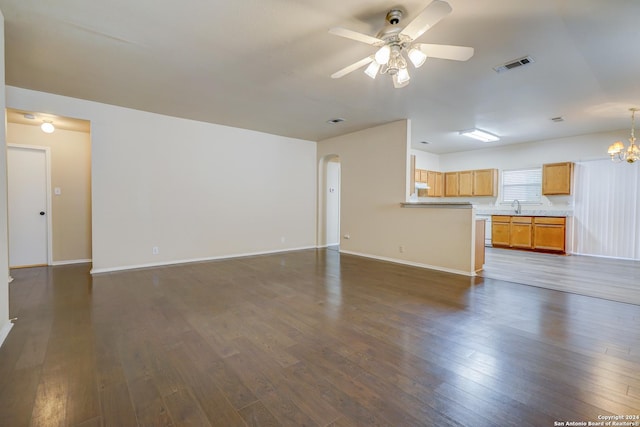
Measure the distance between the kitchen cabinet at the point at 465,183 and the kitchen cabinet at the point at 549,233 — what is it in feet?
6.01

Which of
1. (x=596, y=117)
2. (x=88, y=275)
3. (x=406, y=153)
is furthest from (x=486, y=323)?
(x=88, y=275)

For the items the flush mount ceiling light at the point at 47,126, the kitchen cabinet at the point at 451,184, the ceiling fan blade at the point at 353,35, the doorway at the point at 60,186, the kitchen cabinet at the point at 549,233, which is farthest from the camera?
the kitchen cabinet at the point at 451,184

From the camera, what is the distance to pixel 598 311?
2.94 meters

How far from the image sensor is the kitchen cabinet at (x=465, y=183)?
318 inches

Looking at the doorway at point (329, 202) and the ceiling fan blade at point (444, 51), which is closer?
the ceiling fan blade at point (444, 51)

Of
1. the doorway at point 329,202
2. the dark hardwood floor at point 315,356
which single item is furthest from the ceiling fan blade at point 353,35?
the doorway at point 329,202

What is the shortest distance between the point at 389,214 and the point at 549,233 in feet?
13.5

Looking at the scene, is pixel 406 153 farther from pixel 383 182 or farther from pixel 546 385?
pixel 546 385

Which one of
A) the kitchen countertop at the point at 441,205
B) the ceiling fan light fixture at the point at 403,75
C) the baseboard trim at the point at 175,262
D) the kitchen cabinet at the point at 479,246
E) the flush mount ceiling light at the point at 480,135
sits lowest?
the baseboard trim at the point at 175,262

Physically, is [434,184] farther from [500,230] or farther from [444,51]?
[444,51]

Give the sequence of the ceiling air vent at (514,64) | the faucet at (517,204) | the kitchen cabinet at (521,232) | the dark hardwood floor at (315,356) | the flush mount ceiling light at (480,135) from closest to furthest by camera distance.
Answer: the dark hardwood floor at (315,356)
the ceiling air vent at (514,64)
the flush mount ceiling light at (480,135)
the kitchen cabinet at (521,232)
the faucet at (517,204)

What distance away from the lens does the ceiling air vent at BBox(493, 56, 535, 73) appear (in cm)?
301

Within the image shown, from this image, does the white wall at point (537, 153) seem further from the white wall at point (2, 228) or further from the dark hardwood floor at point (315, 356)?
the white wall at point (2, 228)

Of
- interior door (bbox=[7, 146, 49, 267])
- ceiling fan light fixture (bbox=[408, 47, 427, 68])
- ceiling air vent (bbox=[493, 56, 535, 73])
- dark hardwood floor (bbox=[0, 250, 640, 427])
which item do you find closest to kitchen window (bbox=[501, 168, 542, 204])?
Result: dark hardwood floor (bbox=[0, 250, 640, 427])
